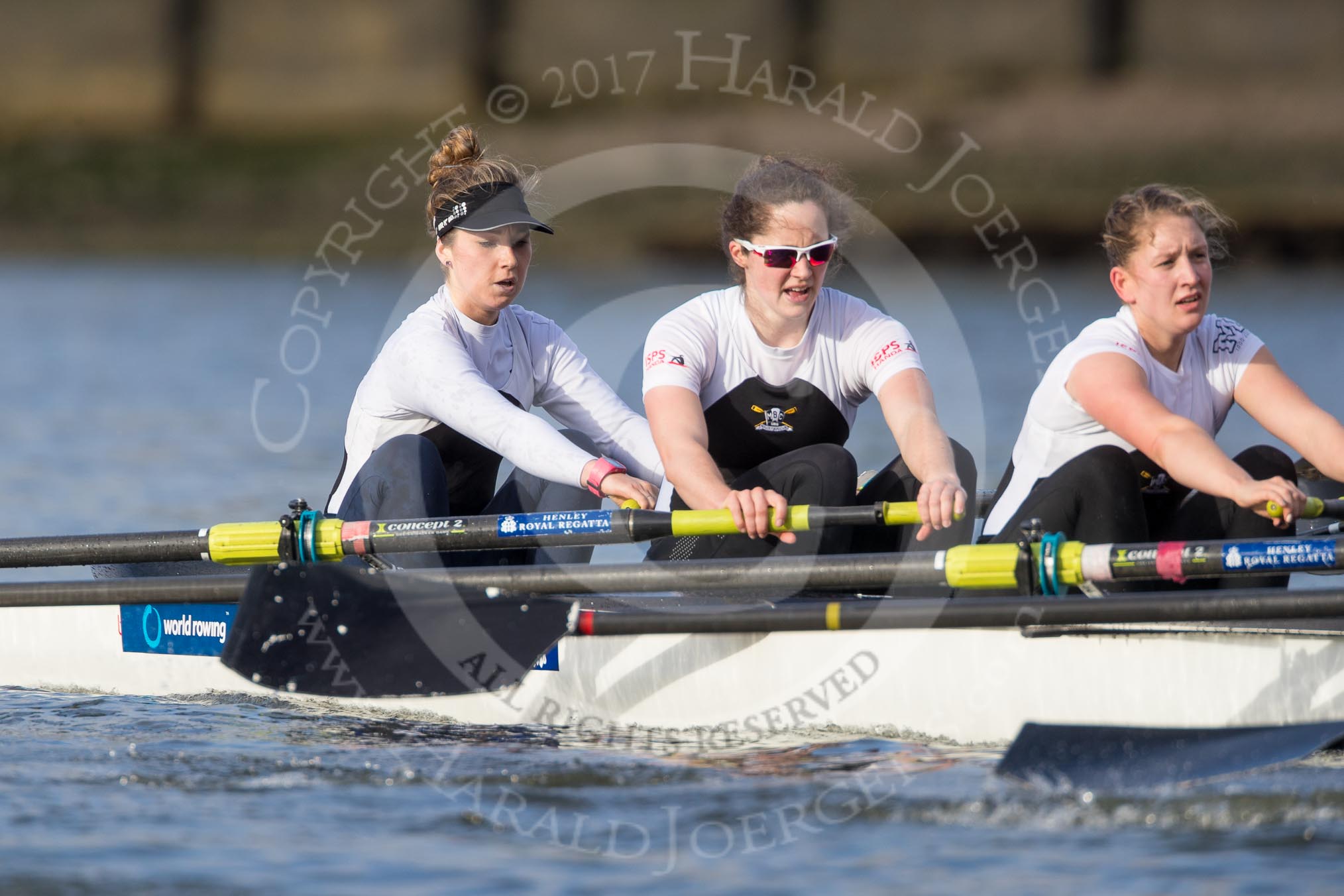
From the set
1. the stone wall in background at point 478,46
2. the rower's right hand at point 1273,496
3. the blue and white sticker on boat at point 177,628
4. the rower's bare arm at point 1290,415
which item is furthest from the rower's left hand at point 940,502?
the stone wall in background at point 478,46

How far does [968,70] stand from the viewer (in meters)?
33.3

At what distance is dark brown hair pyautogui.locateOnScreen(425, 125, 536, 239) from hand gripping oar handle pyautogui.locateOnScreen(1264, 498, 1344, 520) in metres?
2.52

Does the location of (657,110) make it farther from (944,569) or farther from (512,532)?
(944,569)

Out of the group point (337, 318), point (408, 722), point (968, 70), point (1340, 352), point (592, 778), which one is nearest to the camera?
point (592, 778)

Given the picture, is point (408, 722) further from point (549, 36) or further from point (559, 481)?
point (549, 36)

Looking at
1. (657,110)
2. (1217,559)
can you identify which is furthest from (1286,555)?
(657,110)

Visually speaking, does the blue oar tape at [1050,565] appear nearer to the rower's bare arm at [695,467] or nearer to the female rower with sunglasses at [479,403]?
the rower's bare arm at [695,467]

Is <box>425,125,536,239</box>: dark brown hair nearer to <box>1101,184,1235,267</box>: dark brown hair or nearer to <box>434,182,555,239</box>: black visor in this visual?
<box>434,182,555,239</box>: black visor

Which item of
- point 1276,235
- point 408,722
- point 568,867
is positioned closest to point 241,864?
point 568,867

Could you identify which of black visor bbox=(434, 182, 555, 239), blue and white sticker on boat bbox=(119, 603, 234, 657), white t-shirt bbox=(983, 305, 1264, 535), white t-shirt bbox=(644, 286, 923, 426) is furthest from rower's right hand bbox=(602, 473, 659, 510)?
blue and white sticker on boat bbox=(119, 603, 234, 657)

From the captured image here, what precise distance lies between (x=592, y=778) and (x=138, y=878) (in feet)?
3.95

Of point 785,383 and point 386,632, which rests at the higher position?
point 785,383

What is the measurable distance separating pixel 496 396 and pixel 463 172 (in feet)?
2.47

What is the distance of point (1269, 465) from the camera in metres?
4.53
